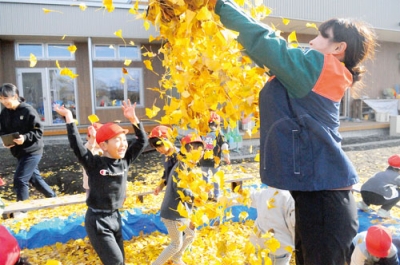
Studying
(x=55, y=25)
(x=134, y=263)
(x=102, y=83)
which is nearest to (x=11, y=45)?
(x=55, y=25)

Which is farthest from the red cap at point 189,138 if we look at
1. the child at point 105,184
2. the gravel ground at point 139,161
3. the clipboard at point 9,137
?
the gravel ground at point 139,161

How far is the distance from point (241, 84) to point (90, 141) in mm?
2264

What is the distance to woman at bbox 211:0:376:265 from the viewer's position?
1317 millimetres

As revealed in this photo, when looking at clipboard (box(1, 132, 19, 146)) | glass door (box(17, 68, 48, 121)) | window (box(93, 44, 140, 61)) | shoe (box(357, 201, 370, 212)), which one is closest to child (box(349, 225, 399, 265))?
shoe (box(357, 201, 370, 212))

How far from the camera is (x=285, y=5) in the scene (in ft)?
37.5

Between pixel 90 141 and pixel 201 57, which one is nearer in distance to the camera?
pixel 201 57

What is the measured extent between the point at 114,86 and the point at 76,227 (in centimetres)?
1168

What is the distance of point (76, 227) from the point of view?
3.81 m

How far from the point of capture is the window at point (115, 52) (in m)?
13.9

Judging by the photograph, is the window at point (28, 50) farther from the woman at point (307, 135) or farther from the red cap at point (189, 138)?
the woman at point (307, 135)

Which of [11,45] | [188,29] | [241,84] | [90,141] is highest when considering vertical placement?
[11,45]

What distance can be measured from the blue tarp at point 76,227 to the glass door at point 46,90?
11.3m

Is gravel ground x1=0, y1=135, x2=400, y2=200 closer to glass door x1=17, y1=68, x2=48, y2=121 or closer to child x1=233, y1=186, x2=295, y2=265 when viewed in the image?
glass door x1=17, y1=68, x2=48, y2=121

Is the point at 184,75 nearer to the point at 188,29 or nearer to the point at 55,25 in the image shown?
the point at 188,29
